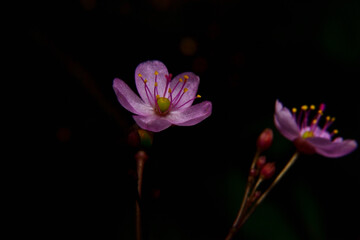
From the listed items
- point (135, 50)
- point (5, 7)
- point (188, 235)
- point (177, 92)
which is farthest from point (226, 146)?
point (5, 7)

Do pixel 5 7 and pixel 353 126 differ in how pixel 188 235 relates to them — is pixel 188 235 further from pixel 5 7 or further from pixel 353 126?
pixel 5 7

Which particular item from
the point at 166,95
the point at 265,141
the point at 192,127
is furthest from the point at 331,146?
the point at 192,127

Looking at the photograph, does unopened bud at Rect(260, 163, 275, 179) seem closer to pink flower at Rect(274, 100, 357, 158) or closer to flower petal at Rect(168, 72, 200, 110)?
pink flower at Rect(274, 100, 357, 158)

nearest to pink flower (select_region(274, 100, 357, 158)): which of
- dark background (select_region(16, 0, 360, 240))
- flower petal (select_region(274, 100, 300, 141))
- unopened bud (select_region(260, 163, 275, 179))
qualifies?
flower petal (select_region(274, 100, 300, 141))

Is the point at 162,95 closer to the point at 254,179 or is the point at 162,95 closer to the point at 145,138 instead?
the point at 145,138

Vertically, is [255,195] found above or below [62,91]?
below

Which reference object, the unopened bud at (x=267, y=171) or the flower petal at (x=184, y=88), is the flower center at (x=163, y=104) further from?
the unopened bud at (x=267, y=171)
